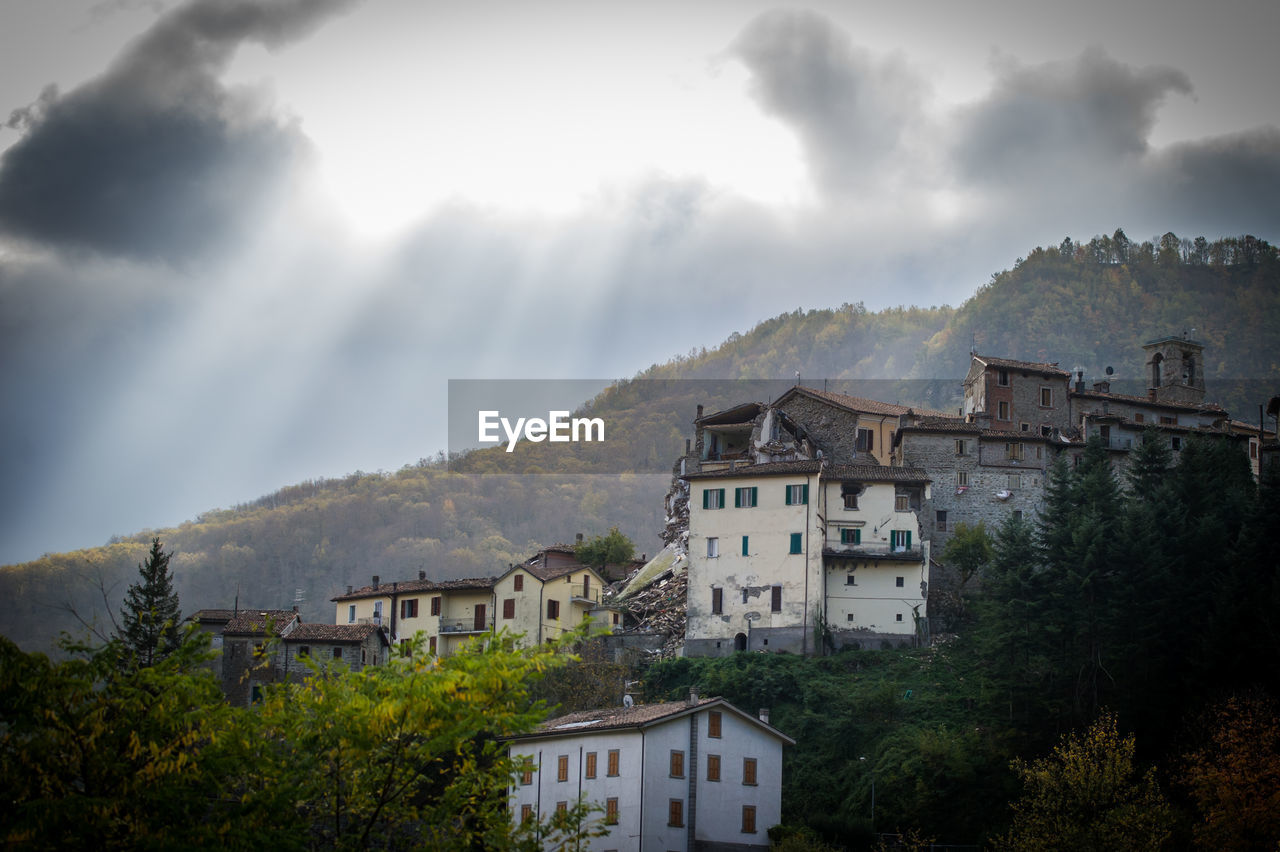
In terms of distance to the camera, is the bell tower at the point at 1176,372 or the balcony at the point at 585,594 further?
the bell tower at the point at 1176,372

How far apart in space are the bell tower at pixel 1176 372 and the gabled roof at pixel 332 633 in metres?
51.5

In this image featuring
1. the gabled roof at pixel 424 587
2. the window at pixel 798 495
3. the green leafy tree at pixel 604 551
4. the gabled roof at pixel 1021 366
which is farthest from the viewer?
the green leafy tree at pixel 604 551

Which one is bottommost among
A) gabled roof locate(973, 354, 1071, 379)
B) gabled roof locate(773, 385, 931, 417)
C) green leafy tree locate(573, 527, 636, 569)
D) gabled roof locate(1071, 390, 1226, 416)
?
green leafy tree locate(573, 527, 636, 569)

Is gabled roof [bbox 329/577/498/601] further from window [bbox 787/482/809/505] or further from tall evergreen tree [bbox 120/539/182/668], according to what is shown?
window [bbox 787/482/809/505]

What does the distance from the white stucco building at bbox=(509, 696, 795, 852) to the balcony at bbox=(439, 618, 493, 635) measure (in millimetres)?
20283

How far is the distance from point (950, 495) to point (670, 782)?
1171 inches

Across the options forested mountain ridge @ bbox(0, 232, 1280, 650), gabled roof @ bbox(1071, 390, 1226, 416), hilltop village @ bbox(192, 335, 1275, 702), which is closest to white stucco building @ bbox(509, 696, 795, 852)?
hilltop village @ bbox(192, 335, 1275, 702)

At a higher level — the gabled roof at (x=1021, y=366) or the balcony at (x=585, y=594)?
the gabled roof at (x=1021, y=366)

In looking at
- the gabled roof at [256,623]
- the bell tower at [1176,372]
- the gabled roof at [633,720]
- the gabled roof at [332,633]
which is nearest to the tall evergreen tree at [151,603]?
the gabled roof at [256,623]

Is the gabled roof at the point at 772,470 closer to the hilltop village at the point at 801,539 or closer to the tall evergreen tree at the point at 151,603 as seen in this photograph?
the hilltop village at the point at 801,539

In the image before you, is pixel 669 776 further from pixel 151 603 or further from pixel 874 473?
pixel 151 603

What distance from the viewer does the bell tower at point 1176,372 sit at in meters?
83.8

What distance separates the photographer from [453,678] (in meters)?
19.2

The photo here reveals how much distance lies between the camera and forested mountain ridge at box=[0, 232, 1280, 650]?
374 ft
